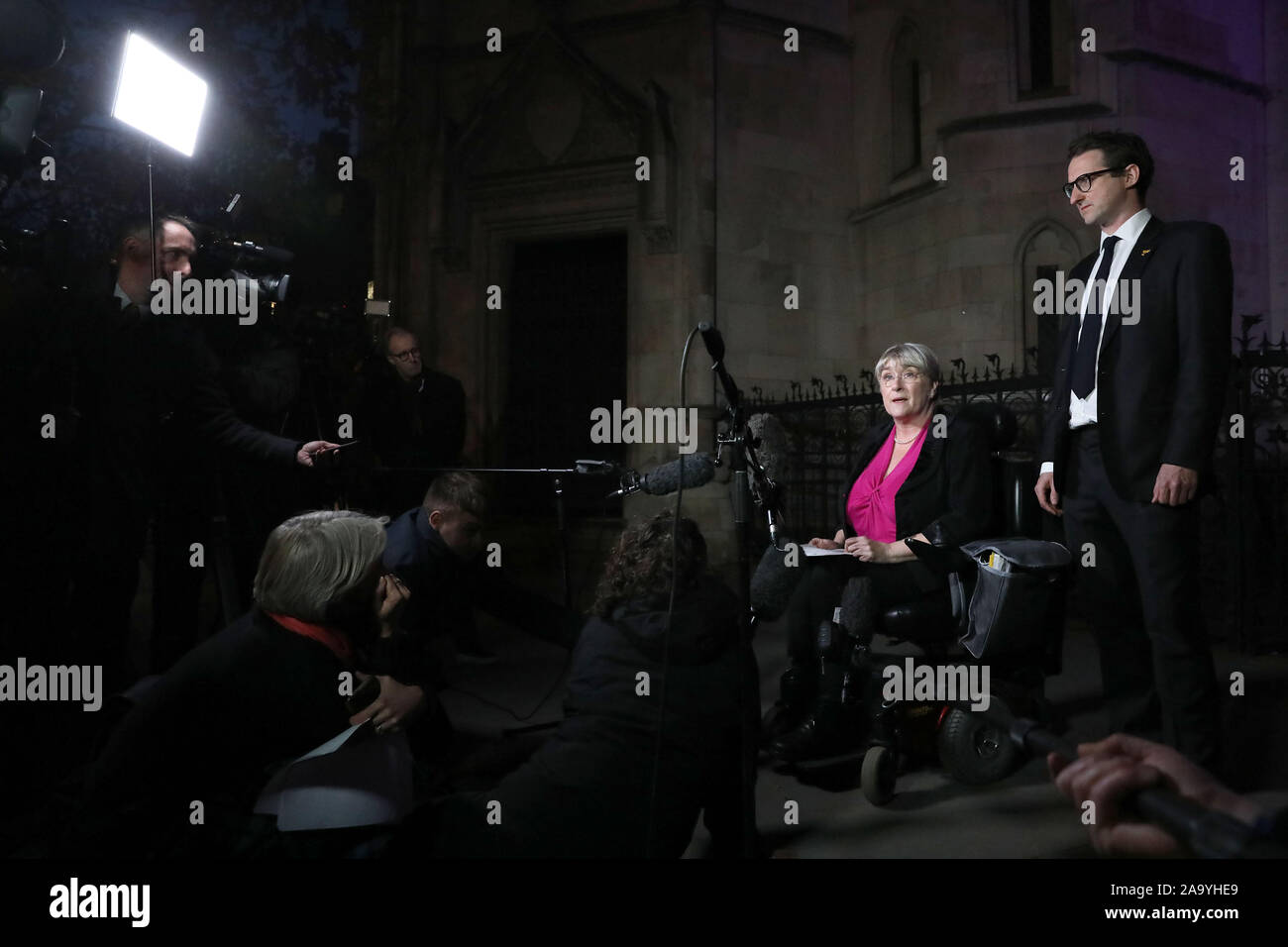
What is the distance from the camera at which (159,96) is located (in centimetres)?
278

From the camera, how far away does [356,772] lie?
162 centimetres

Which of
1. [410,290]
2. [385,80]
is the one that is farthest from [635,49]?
[410,290]

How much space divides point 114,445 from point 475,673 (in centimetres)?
176

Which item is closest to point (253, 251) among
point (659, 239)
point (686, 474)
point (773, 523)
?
point (686, 474)

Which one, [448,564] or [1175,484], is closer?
[1175,484]

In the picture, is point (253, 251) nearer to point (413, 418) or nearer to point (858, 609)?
point (413, 418)

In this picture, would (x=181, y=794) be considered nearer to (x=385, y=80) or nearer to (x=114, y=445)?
(x=114, y=445)

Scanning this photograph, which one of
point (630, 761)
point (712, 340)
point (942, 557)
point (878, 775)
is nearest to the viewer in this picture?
point (630, 761)

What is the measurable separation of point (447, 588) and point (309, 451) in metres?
0.64

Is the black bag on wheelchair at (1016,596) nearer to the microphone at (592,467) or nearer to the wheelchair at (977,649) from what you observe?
the wheelchair at (977,649)

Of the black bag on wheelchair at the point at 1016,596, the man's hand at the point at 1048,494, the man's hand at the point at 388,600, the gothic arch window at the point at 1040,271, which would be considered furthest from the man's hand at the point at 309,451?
the gothic arch window at the point at 1040,271

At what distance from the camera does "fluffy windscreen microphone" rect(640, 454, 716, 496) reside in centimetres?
204

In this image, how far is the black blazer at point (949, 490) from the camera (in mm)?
2537

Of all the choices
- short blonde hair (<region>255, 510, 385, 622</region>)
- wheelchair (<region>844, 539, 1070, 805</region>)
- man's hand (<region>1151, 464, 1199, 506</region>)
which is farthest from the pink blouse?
short blonde hair (<region>255, 510, 385, 622</region>)
